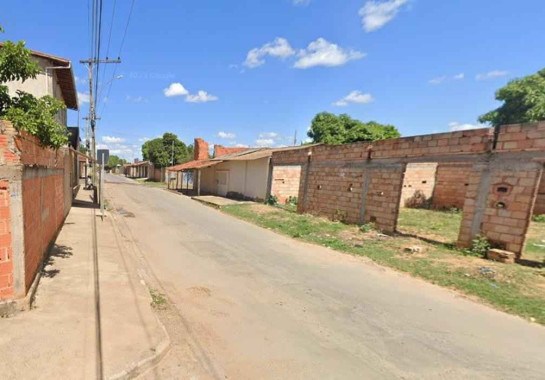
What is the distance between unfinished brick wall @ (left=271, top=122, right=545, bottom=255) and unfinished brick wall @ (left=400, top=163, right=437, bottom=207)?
25.0 ft

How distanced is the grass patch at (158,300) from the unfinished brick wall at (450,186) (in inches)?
715

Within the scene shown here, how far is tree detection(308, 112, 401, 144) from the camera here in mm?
33731

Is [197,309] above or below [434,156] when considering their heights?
below

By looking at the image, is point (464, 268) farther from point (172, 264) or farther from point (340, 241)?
point (172, 264)

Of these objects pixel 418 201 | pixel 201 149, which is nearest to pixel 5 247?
pixel 418 201

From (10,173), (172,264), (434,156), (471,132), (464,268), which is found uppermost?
(471,132)

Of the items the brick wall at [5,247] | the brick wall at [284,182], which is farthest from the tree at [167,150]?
the brick wall at [5,247]

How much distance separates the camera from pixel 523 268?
707 cm

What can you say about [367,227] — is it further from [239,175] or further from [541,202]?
[239,175]

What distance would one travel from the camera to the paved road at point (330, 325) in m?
3.46

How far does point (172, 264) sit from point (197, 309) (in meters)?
2.54

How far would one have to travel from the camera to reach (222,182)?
1105 inches

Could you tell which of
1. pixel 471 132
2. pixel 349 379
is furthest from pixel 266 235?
pixel 349 379

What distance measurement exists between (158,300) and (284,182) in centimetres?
1610
